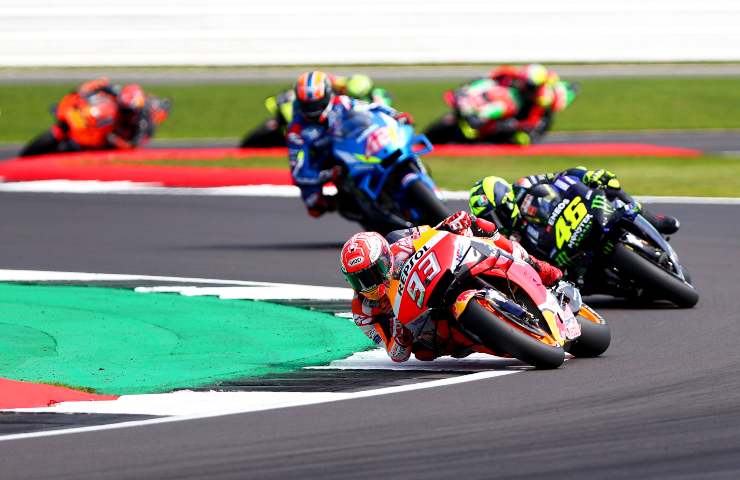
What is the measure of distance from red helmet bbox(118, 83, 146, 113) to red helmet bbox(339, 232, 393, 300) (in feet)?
60.3

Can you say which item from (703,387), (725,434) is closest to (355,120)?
(703,387)

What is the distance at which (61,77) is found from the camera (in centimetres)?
3497

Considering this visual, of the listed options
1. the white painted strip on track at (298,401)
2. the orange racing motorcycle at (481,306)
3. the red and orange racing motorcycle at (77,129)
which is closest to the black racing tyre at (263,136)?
the red and orange racing motorcycle at (77,129)

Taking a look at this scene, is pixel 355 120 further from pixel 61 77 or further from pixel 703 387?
pixel 61 77

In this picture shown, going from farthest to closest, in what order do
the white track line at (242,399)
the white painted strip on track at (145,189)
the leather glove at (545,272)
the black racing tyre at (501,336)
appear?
the white painted strip on track at (145,189), the leather glove at (545,272), the black racing tyre at (501,336), the white track line at (242,399)

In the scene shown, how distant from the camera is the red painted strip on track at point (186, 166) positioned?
861 inches

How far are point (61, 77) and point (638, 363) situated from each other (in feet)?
89.7

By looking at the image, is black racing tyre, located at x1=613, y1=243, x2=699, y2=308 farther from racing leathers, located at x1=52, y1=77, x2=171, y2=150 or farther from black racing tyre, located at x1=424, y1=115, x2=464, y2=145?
racing leathers, located at x1=52, y1=77, x2=171, y2=150

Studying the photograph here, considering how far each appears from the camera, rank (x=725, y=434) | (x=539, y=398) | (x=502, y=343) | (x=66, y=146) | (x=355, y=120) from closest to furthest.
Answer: (x=725, y=434)
(x=539, y=398)
(x=502, y=343)
(x=355, y=120)
(x=66, y=146)

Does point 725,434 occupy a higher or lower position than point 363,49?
higher

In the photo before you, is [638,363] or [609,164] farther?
[609,164]

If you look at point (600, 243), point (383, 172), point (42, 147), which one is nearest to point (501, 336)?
point (600, 243)

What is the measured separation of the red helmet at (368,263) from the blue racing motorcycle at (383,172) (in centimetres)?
617

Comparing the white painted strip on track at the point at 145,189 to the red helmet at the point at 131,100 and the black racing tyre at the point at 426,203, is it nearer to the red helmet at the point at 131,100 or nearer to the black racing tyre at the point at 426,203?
the black racing tyre at the point at 426,203
